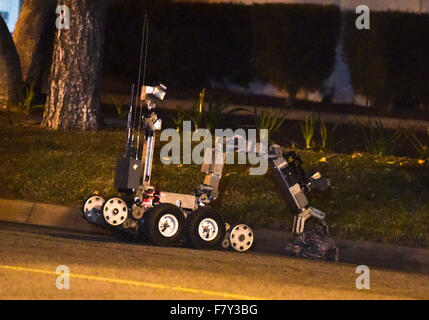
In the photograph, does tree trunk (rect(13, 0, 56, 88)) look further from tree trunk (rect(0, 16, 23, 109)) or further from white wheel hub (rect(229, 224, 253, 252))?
white wheel hub (rect(229, 224, 253, 252))

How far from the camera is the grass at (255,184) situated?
12.5m

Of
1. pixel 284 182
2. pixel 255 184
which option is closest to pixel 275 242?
pixel 284 182

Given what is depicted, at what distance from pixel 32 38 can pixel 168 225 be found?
33.8 ft

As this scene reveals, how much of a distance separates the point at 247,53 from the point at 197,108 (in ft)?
25.0

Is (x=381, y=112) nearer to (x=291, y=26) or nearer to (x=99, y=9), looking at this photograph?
(x=291, y=26)

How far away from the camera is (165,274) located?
8.92 meters

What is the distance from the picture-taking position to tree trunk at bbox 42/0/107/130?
617 inches

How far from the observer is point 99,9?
15.9 meters

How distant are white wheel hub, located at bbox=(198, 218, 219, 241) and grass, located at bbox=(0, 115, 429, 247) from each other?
1.80 metres

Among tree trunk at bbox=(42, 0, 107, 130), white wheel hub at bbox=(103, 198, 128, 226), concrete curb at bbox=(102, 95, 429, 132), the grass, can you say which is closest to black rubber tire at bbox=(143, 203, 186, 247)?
white wheel hub at bbox=(103, 198, 128, 226)

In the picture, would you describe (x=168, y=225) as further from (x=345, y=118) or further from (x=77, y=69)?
(x=345, y=118)

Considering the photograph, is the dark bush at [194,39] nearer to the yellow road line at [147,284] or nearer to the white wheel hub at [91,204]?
the white wheel hub at [91,204]

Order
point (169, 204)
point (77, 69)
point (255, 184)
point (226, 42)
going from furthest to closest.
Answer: point (226, 42) → point (77, 69) → point (255, 184) → point (169, 204)
